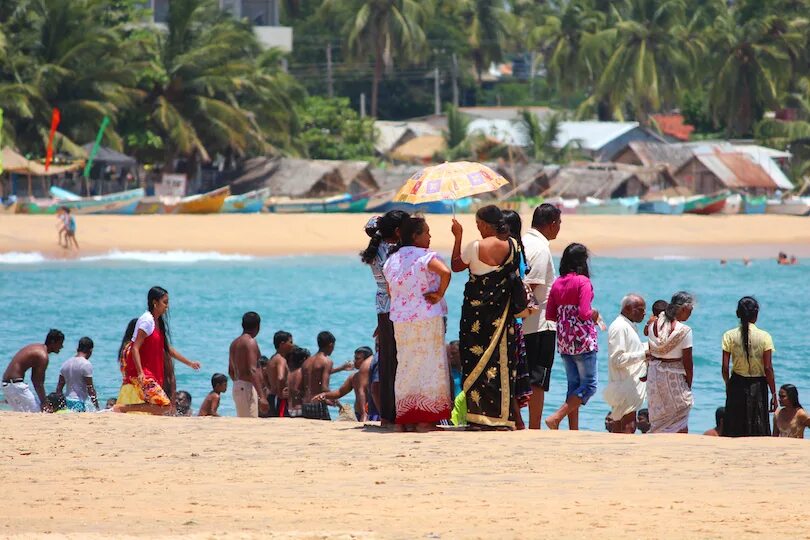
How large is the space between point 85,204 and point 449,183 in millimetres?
33226

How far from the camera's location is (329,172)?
48.1 metres

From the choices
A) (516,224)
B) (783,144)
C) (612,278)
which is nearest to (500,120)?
(783,144)

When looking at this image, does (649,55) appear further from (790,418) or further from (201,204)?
(790,418)

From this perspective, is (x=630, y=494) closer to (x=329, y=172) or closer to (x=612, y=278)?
(x=612, y=278)

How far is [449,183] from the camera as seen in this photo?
8414mm

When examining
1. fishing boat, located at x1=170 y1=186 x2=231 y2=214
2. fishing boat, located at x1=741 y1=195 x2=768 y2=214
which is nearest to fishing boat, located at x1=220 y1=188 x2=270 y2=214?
fishing boat, located at x1=170 y1=186 x2=231 y2=214

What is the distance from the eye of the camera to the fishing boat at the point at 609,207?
4531 centimetres

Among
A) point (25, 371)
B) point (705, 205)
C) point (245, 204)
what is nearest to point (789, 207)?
point (705, 205)

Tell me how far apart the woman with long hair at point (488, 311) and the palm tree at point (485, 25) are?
60992mm

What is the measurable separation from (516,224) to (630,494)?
2.06 metres

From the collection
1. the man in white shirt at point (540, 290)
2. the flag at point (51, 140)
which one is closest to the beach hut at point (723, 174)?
the flag at point (51, 140)

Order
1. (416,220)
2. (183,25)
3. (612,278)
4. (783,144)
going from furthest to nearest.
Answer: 1. (783,144)
2. (183,25)
3. (612,278)
4. (416,220)

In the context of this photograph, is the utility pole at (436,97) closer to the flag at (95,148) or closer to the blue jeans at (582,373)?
the flag at (95,148)

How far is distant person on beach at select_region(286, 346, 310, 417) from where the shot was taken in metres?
10.6
